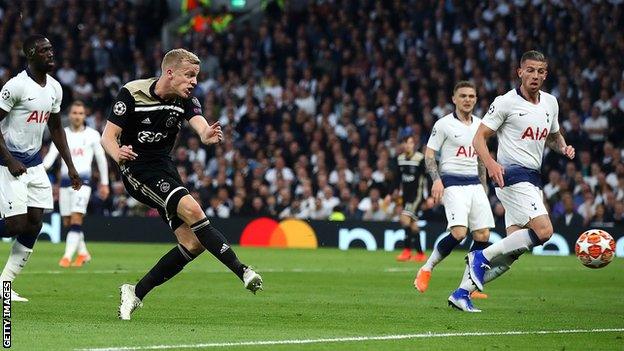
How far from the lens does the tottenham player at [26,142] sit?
43.2 feet

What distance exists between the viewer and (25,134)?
13352mm

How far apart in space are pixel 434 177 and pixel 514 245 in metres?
2.85

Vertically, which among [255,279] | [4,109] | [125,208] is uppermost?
[4,109]

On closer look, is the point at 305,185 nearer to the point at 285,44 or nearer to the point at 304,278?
the point at 285,44

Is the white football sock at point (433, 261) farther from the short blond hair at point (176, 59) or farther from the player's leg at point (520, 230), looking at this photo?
the short blond hair at point (176, 59)

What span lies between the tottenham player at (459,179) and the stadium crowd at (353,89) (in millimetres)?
11029

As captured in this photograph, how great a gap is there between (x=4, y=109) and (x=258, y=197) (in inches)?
679

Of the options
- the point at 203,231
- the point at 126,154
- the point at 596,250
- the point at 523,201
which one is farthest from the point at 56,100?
the point at 596,250

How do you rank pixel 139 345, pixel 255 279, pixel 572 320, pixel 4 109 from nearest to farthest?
pixel 139 345 < pixel 255 279 < pixel 572 320 < pixel 4 109

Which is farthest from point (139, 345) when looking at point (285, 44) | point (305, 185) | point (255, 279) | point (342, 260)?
point (285, 44)

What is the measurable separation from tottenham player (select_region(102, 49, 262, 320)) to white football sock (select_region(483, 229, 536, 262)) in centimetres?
310

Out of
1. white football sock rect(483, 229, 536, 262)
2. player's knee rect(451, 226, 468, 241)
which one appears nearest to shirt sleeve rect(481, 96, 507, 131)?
white football sock rect(483, 229, 536, 262)

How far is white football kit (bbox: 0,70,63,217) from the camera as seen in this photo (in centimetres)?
1321

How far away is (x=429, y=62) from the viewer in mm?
31359
